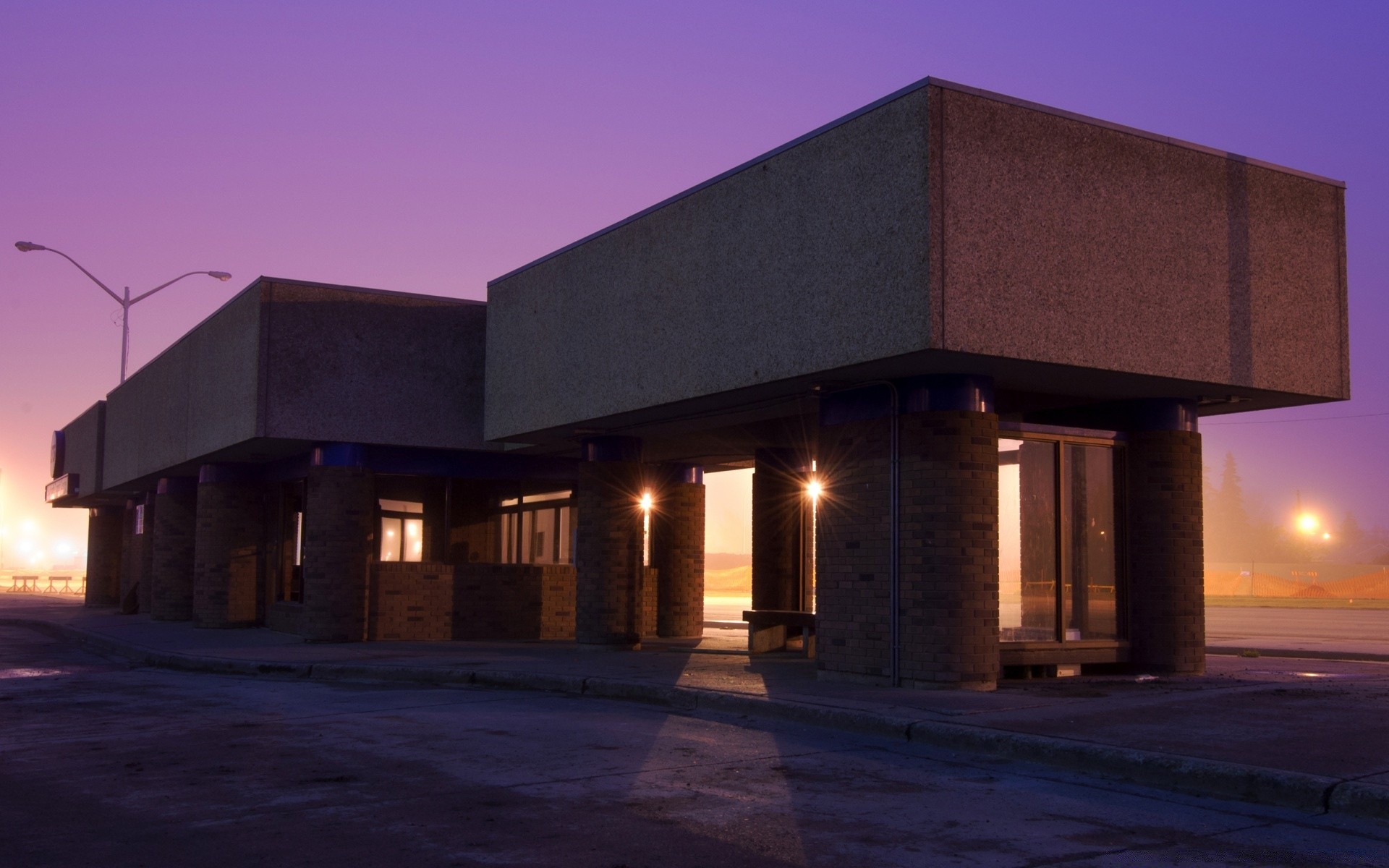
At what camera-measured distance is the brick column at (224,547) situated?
25.3 meters

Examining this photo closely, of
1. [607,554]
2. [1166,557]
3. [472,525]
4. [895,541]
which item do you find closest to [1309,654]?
[1166,557]

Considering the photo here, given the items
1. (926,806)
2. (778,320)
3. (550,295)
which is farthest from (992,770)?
(550,295)

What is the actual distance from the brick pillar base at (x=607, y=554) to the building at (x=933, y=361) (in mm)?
44

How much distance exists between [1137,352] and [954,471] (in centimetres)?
210

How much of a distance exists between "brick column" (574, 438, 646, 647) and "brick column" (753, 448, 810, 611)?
289 cm

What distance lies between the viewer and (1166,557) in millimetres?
13602

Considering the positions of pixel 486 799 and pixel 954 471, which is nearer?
pixel 486 799

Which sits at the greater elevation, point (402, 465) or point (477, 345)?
point (477, 345)

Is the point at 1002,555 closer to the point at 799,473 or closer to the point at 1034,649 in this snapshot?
the point at 1034,649

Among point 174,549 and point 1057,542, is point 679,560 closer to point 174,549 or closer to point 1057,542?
point 1057,542

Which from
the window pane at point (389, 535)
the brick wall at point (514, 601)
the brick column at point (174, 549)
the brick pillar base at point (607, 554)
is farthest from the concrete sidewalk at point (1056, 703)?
the brick column at point (174, 549)

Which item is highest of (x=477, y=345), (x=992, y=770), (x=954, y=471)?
(x=477, y=345)

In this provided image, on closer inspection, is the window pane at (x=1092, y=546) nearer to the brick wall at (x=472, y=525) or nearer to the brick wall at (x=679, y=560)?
the brick wall at (x=679, y=560)

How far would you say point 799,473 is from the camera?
20.3 meters
